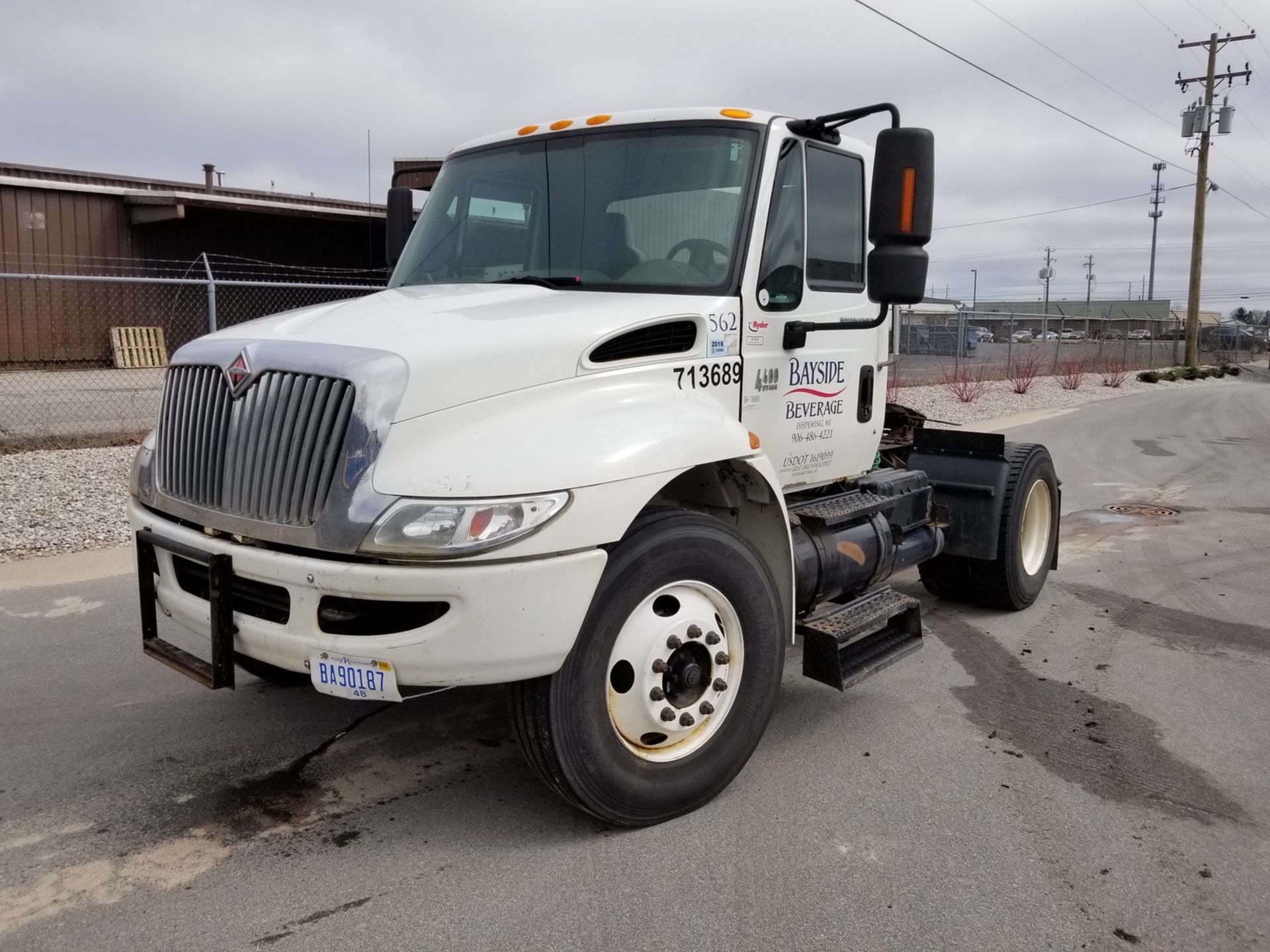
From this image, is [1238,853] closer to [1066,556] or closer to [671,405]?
[671,405]

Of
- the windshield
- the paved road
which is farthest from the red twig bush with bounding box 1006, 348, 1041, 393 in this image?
the windshield

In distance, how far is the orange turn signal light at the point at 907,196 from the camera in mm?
3791

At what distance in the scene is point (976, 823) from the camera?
357cm

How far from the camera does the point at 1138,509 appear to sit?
9766 millimetres

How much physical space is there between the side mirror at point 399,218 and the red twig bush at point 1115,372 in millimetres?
27527

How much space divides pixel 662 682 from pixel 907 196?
2006 millimetres

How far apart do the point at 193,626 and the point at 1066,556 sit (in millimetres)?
6491

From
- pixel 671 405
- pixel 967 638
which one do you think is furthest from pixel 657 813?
pixel 967 638

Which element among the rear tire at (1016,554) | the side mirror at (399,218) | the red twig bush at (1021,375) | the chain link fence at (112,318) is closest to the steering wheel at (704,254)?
the side mirror at (399,218)

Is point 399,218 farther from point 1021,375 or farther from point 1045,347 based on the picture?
point 1045,347

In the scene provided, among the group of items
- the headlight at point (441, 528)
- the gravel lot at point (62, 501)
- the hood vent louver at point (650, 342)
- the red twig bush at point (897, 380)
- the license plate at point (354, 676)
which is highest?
the hood vent louver at point (650, 342)

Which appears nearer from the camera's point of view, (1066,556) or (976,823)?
(976,823)

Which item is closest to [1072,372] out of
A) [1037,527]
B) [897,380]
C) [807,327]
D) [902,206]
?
[897,380]

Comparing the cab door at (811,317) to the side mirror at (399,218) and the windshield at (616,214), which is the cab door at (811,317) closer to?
the windshield at (616,214)
